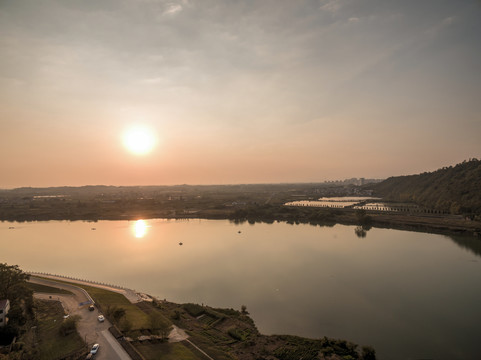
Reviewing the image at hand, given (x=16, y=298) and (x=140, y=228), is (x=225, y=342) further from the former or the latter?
(x=140, y=228)

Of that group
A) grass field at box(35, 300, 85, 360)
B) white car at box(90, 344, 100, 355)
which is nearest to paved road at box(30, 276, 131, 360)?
white car at box(90, 344, 100, 355)

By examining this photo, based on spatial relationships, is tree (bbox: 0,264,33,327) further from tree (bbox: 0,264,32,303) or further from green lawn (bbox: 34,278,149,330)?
green lawn (bbox: 34,278,149,330)

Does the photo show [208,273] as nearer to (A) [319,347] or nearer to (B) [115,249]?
(A) [319,347]

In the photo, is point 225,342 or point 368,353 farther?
point 225,342

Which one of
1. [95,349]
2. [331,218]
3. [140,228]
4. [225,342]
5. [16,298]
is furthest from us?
[331,218]

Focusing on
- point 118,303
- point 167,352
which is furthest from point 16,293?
point 167,352

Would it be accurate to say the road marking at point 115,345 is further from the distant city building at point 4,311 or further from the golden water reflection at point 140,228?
the golden water reflection at point 140,228
